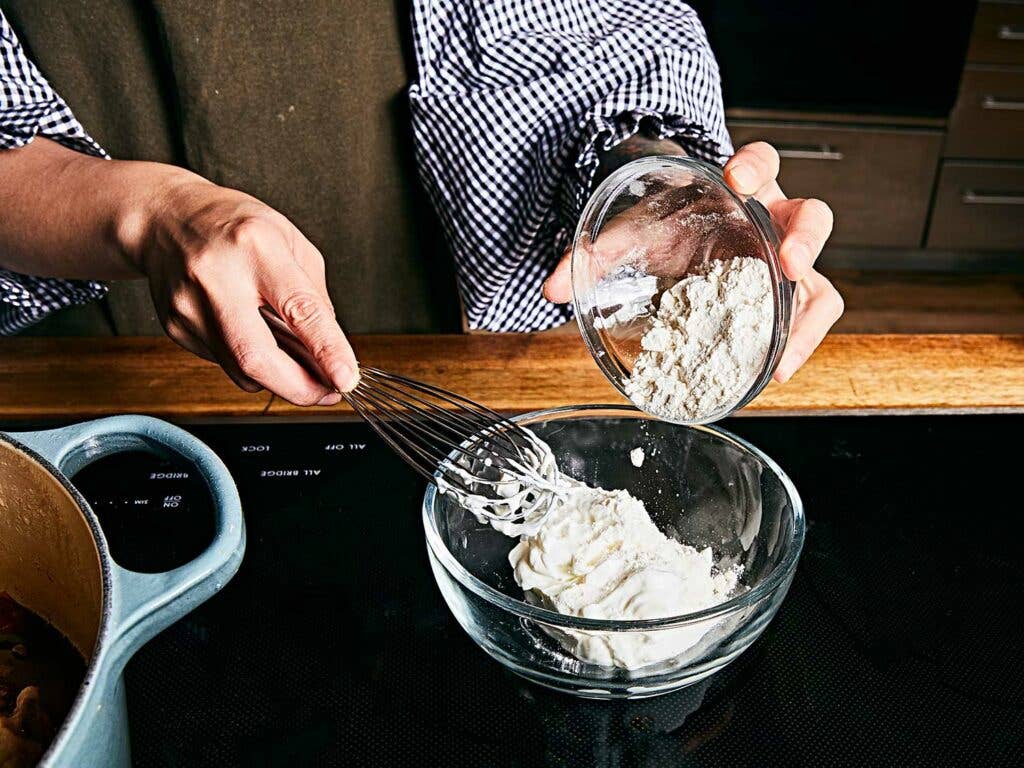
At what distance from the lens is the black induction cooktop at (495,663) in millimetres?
489

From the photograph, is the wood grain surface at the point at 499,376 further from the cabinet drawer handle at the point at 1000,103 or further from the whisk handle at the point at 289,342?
the cabinet drawer handle at the point at 1000,103

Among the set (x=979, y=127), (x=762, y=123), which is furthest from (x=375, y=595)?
(x=979, y=127)

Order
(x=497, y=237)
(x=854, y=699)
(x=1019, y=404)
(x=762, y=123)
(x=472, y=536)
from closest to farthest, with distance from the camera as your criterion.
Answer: (x=854, y=699) < (x=472, y=536) < (x=1019, y=404) < (x=497, y=237) < (x=762, y=123)

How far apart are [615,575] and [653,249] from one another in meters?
0.21

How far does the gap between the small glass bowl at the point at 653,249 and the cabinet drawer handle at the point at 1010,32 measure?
1831mm

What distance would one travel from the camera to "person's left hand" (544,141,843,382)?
0.54 metres

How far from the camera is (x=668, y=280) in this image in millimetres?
602

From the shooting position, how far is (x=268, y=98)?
Result: 92cm

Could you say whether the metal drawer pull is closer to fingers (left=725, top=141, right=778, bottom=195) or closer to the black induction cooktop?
the black induction cooktop

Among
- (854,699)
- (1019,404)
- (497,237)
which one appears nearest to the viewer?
(854,699)

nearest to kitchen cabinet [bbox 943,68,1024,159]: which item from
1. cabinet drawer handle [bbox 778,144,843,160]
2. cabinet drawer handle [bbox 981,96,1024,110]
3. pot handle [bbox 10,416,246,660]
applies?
cabinet drawer handle [bbox 981,96,1024,110]

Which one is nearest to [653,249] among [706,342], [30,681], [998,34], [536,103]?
[706,342]

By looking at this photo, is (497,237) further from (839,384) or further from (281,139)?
(839,384)

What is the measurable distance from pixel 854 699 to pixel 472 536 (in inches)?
9.9
